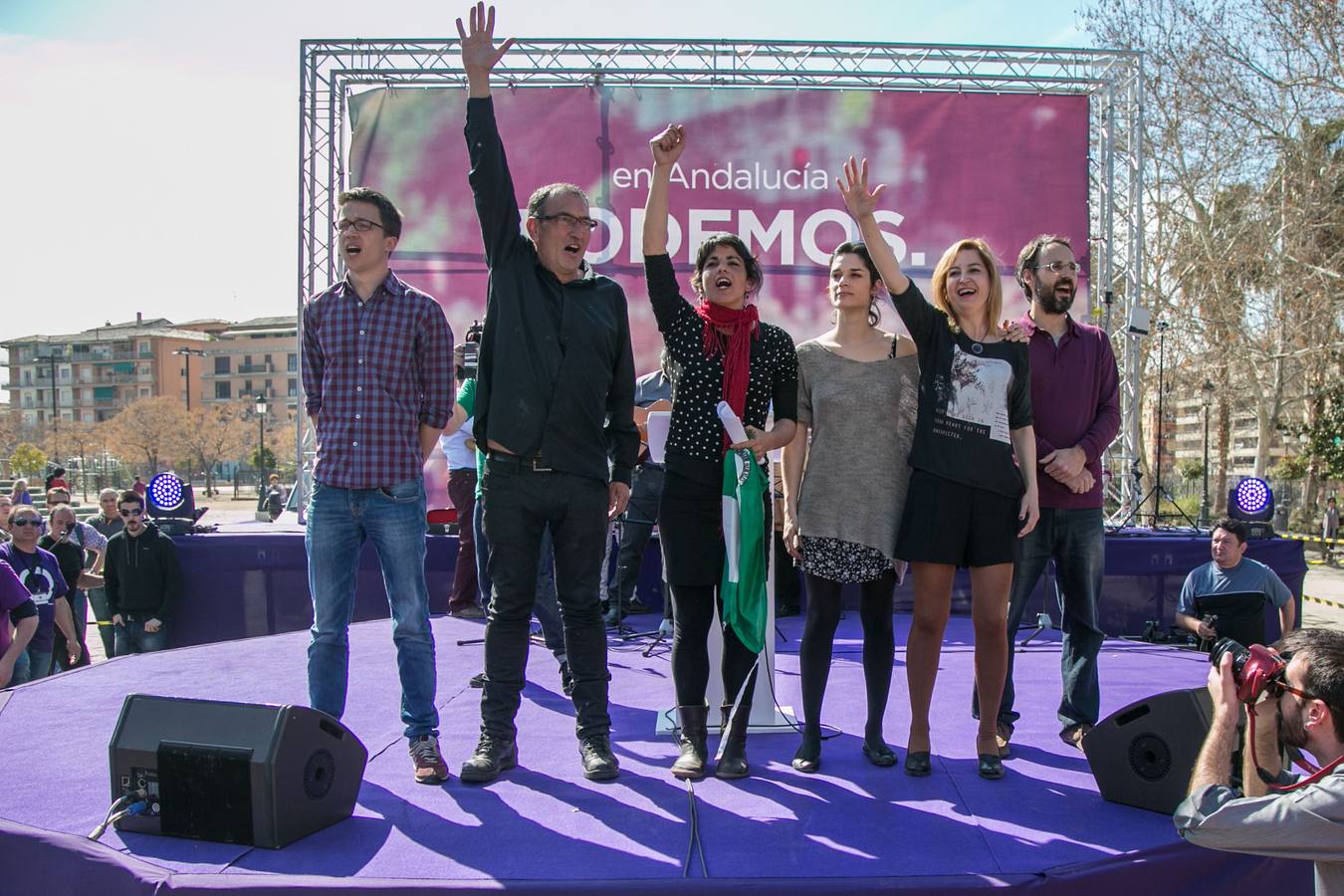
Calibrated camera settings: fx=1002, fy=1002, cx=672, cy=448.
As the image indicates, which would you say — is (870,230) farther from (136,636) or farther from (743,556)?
(136,636)

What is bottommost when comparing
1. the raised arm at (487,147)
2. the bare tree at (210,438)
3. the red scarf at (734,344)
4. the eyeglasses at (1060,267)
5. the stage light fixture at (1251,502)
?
the bare tree at (210,438)

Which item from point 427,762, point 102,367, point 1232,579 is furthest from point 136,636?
point 102,367

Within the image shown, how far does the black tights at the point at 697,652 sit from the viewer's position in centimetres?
285

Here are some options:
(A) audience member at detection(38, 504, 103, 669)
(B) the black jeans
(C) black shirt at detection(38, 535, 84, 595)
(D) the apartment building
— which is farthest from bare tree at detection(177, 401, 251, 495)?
(B) the black jeans

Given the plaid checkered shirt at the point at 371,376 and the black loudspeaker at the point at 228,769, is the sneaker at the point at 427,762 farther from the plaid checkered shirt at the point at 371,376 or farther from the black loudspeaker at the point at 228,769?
the plaid checkered shirt at the point at 371,376

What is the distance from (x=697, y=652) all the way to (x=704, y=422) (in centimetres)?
66

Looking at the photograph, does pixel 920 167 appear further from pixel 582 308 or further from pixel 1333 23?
pixel 1333 23

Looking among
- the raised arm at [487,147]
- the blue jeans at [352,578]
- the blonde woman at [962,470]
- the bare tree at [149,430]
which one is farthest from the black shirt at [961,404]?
the bare tree at [149,430]

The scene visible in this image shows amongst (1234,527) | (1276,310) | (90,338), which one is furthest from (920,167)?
(90,338)

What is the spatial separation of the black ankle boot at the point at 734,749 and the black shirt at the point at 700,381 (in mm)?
671

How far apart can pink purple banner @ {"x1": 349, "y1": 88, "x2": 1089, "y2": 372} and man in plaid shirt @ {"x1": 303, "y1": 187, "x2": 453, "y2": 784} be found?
5654 millimetres

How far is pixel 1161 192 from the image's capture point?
19.3 meters

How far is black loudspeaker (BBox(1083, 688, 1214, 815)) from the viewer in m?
2.40

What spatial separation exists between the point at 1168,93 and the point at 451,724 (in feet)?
63.2
